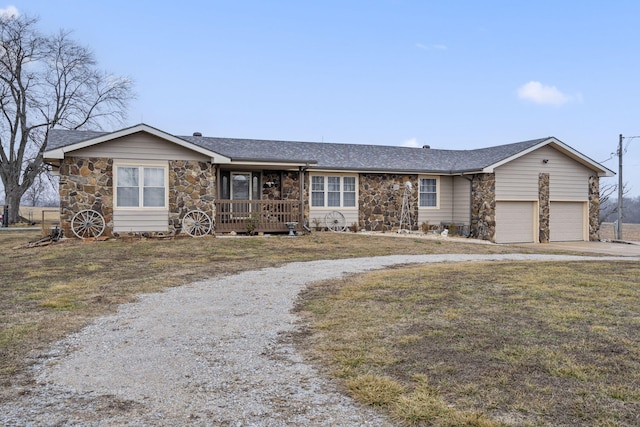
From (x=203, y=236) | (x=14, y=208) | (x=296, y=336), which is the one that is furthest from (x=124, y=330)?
(x=14, y=208)

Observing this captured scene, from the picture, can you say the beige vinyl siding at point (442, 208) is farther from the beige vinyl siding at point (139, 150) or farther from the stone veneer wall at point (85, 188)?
the stone veneer wall at point (85, 188)

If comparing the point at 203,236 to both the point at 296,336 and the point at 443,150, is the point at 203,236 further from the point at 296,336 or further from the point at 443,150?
the point at 443,150

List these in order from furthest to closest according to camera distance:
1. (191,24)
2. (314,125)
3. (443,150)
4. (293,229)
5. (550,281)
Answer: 1. (314,125)
2. (443,150)
3. (191,24)
4. (293,229)
5. (550,281)

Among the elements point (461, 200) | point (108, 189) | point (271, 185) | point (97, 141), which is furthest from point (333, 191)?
point (97, 141)

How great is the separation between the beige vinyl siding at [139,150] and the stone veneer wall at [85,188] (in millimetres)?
251

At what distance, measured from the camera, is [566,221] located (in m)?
21.0

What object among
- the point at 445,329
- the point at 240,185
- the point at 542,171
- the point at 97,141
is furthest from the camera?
the point at 542,171

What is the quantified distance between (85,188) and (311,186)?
8266 millimetres

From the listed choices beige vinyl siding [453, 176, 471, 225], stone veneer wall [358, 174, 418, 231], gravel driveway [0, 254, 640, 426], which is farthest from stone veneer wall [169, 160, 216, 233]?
beige vinyl siding [453, 176, 471, 225]

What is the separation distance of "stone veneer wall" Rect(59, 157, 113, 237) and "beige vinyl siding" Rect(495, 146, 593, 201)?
14191 mm

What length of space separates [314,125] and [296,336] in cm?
2730

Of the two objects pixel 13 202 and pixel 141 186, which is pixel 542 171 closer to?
pixel 141 186

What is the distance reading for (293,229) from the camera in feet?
58.2

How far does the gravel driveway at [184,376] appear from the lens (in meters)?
3.28
